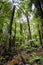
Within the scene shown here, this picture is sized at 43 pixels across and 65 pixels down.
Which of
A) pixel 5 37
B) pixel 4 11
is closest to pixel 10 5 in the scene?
pixel 4 11

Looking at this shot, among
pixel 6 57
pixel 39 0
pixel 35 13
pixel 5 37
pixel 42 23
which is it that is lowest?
pixel 6 57

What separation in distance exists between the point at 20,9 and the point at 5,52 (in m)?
5.87

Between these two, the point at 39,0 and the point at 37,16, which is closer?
the point at 39,0

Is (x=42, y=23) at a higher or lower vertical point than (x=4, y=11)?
lower

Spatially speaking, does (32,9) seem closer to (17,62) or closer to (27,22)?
(27,22)

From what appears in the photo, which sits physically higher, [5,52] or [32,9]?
[32,9]

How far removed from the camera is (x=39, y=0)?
15.5 metres

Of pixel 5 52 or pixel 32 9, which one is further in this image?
pixel 32 9

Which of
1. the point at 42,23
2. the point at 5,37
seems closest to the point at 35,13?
the point at 42,23

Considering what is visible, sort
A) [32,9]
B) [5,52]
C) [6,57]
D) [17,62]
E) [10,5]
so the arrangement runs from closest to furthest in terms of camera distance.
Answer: [17,62] → [6,57] → [5,52] → [10,5] → [32,9]

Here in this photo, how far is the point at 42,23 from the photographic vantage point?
16.3 m

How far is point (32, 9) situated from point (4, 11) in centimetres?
414

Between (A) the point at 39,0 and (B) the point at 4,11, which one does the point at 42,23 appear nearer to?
(A) the point at 39,0

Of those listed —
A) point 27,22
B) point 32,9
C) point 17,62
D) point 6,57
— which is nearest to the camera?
point 17,62
